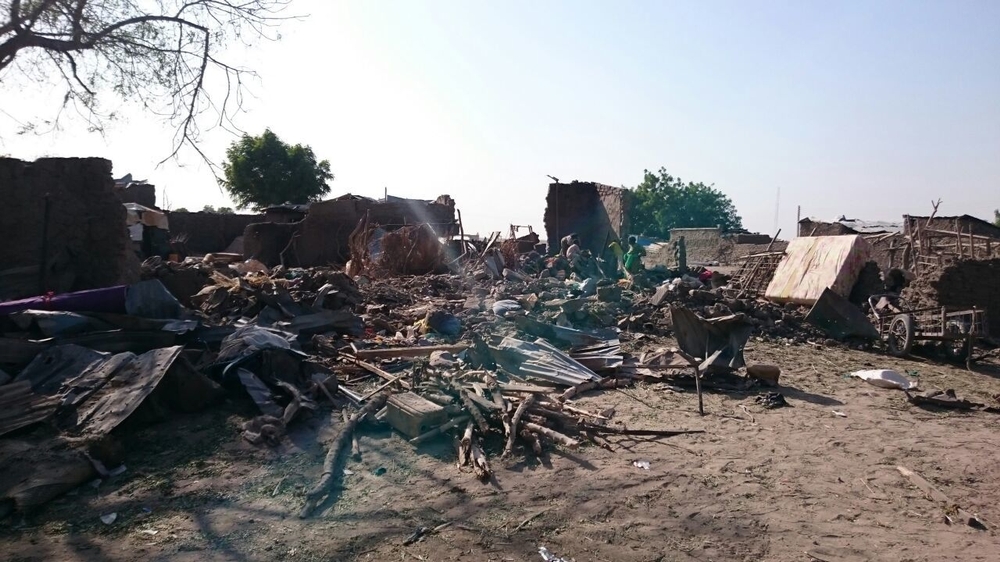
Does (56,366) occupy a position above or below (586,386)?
above

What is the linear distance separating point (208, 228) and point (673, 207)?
3565 cm

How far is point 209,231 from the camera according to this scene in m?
23.2

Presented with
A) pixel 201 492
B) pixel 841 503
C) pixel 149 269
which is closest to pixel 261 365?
pixel 201 492

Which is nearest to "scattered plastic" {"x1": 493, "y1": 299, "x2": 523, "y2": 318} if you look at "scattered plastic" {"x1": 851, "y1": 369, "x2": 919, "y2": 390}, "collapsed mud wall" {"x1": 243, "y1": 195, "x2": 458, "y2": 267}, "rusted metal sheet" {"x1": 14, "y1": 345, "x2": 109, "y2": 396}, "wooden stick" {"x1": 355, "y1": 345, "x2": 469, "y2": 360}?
"wooden stick" {"x1": 355, "y1": 345, "x2": 469, "y2": 360}

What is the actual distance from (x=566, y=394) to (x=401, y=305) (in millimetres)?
5942

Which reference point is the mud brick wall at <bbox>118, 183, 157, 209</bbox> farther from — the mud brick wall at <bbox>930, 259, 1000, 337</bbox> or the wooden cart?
the mud brick wall at <bbox>930, 259, 1000, 337</bbox>

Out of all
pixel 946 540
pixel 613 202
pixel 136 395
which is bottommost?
pixel 946 540

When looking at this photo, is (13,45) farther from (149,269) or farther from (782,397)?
(782,397)

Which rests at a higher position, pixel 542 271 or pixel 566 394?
pixel 542 271

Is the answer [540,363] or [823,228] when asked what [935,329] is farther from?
[823,228]

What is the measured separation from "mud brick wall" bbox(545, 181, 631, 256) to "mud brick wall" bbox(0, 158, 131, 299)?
13.3 m

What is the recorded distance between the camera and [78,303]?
675 centimetres

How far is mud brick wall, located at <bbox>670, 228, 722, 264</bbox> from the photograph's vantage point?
29703mm

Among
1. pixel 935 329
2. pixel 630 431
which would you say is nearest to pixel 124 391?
pixel 630 431
